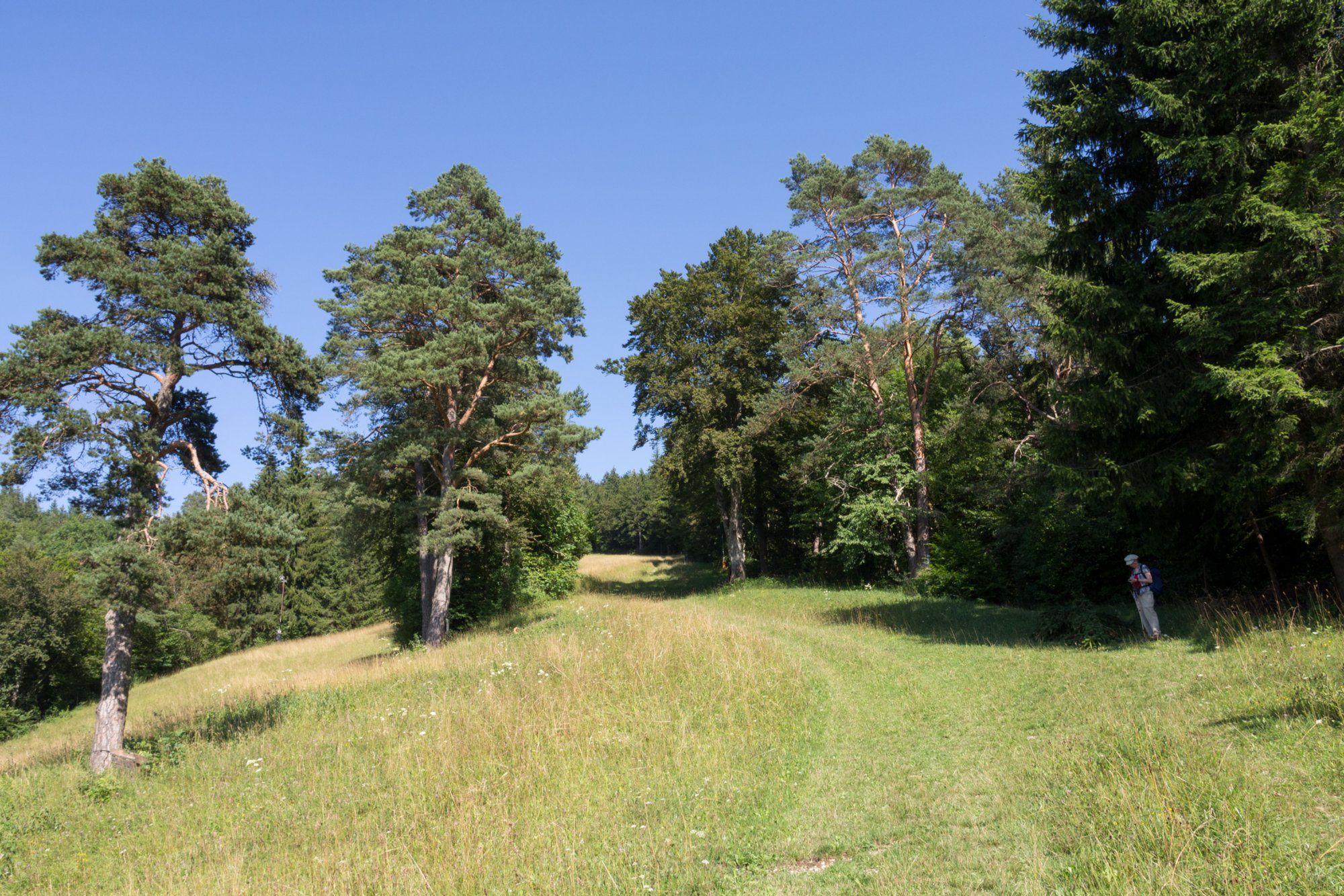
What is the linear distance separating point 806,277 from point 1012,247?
309 inches

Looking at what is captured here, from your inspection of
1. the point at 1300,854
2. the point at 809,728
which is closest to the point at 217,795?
the point at 809,728

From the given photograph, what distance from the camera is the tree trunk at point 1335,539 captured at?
34.8ft

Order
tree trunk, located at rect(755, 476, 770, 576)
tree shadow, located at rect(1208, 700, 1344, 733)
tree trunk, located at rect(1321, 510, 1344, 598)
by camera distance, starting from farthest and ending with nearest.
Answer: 1. tree trunk, located at rect(755, 476, 770, 576)
2. tree trunk, located at rect(1321, 510, 1344, 598)
3. tree shadow, located at rect(1208, 700, 1344, 733)

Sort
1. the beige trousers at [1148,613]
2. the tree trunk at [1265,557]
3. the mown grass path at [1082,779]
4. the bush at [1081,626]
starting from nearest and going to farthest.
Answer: the mown grass path at [1082,779] → the beige trousers at [1148,613] → the tree trunk at [1265,557] → the bush at [1081,626]

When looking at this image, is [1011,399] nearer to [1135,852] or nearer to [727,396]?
[727,396]

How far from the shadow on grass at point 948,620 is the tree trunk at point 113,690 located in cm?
1545

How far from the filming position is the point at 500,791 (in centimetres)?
746

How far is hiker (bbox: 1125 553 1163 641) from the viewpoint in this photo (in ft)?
38.8

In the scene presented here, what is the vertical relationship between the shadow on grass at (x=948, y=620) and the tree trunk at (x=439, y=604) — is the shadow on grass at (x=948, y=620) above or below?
below

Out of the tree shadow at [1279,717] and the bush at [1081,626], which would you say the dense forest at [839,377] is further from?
the tree shadow at [1279,717]

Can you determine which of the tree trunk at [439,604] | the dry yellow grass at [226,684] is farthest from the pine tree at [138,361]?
the tree trunk at [439,604]

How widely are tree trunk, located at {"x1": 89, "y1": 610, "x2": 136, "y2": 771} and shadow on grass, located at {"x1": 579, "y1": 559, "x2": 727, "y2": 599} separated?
76.7 ft

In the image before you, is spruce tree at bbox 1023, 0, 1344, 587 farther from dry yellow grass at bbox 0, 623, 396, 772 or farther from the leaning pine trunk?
dry yellow grass at bbox 0, 623, 396, 772

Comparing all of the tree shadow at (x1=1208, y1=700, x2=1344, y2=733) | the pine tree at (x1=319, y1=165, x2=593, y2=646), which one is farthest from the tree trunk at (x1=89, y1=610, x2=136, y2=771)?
the tree shadow at (x1=1208, y1=700, x2=1344, y2=733)
